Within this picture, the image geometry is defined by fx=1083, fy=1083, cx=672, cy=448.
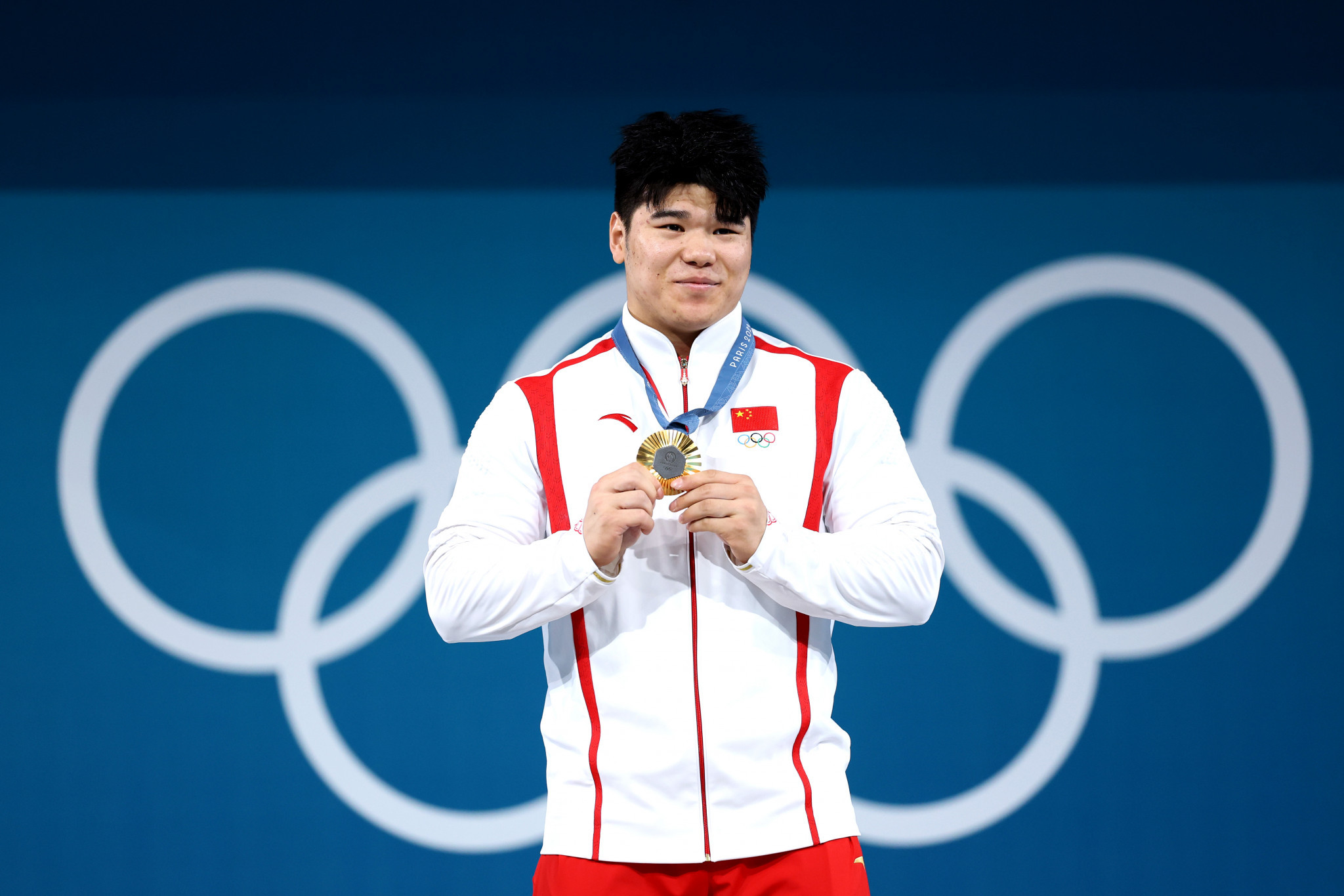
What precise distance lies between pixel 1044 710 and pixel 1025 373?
3.21 ft

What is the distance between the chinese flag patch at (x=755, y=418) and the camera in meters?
1.62

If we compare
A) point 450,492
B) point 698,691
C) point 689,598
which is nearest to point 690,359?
point 689,598

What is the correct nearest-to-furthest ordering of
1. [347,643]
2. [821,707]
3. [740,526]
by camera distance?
1. [740,526]
2. [821,707]
3. [347,643]

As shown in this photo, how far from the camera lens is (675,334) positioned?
5.58ft

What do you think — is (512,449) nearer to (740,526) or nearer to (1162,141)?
(740,526)

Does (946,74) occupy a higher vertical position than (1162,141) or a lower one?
higher

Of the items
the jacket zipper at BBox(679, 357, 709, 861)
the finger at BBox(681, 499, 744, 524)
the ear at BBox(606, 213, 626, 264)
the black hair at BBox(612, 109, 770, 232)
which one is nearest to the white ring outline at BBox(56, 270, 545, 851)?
the ear at BBox(606, 213, 626, 264)

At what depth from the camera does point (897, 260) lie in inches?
126

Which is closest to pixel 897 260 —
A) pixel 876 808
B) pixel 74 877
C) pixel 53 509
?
pixel 876 808

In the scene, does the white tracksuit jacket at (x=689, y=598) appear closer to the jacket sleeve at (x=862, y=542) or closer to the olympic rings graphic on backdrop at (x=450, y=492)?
the jacket sleeve at (x=862, y=542)

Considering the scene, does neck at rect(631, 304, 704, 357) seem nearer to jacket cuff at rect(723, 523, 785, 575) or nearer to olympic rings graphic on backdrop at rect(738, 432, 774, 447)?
olympic rings graphic on backdrop at rect(738, 432, 774, 447)

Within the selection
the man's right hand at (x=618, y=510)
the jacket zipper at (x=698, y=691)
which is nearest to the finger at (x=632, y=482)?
the man's right hand at (x=618, y=510)

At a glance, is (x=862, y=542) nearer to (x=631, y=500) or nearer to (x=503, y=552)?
(x=631, y=500)

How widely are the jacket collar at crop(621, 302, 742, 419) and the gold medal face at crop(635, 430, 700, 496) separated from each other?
17 centimetres
